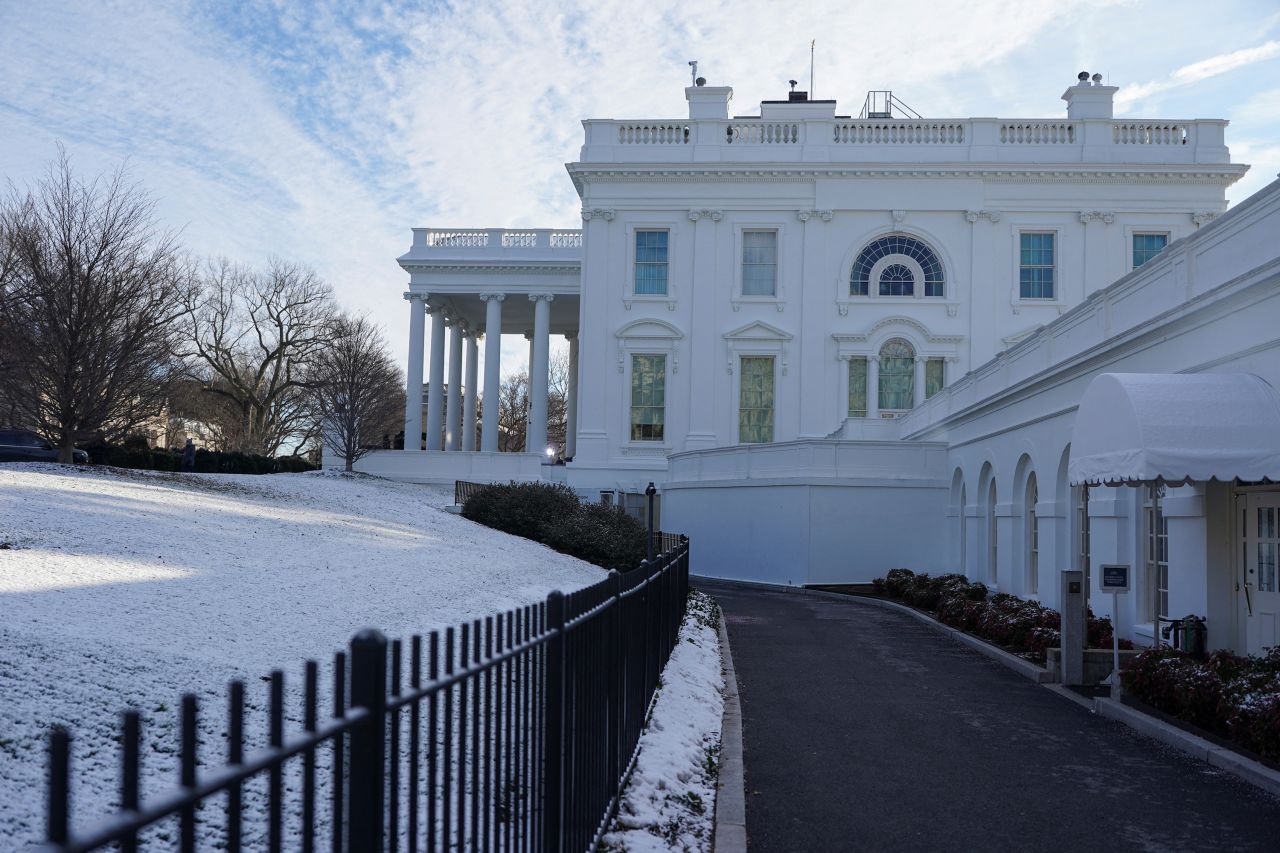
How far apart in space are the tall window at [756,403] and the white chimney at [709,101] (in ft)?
32.2

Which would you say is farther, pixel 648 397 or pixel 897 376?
pixel 648 397

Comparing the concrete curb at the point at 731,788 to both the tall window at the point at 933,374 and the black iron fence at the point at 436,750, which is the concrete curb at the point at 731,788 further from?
the tall window at the point at 933,374

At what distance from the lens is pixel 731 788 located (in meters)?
8.65

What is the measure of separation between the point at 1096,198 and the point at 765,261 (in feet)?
41.1

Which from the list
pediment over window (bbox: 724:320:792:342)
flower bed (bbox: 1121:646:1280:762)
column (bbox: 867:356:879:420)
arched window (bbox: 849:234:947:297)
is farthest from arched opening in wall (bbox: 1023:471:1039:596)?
arched window (bbox: 849:234:947:297)

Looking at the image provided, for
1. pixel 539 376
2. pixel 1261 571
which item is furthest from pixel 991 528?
pixel 539 376

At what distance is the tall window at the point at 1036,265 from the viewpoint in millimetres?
43500

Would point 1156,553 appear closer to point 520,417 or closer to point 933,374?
point 933,374

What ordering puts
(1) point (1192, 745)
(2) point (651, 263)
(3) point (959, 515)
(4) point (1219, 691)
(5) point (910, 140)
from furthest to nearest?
1. (2) point (651, 263)
2. (5) point (910, 140)
3. (3) point (959, 515)
4. (4) point (1219, 691)
5. (1) point (1192, 745)

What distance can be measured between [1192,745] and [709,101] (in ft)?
125

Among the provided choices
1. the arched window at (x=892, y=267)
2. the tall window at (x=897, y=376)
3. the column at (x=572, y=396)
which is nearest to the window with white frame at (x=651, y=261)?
the arched window at (x=892, y=267)

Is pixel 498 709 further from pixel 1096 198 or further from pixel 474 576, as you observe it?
pixel 1096 198

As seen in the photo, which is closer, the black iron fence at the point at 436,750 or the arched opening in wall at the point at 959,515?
the black iron fence at the point at 436,750

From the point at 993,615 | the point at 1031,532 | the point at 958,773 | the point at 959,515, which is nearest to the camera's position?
the point at 958,773
